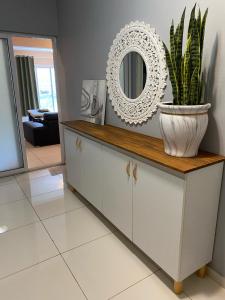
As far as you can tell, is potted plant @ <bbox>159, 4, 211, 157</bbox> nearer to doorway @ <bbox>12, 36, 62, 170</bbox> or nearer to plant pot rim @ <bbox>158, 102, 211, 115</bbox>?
plant pot rim @ <bbox>158, 102, 211, 115</bbox>

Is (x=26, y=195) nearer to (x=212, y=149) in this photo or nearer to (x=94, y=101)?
(x=94, y=101)

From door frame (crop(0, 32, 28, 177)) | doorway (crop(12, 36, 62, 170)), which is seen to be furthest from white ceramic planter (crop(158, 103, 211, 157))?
doorway (crop(12, 36, 62, 170))

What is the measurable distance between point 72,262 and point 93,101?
1712 millimetres

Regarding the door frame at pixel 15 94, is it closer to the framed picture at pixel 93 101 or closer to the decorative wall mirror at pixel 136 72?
the framed picture at pixel 93 101

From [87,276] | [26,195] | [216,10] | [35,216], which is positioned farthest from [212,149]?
[26,195]

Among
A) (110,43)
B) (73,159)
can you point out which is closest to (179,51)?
(110,43)

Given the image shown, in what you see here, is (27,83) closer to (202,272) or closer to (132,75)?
(132,75)

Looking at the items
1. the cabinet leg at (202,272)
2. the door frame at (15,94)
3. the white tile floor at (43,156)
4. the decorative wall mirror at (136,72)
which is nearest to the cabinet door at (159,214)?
the cabinet leg at (202,272)

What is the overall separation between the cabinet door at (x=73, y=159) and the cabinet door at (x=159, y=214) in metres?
1.00

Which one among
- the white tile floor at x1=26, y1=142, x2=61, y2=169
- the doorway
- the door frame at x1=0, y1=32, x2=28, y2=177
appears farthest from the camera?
the doorway

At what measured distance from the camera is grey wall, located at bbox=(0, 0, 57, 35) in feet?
9.62

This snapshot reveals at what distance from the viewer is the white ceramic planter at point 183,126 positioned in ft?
4.31

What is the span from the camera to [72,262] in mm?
1766

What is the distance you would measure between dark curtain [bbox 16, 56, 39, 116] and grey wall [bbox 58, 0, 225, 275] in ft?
15.6
